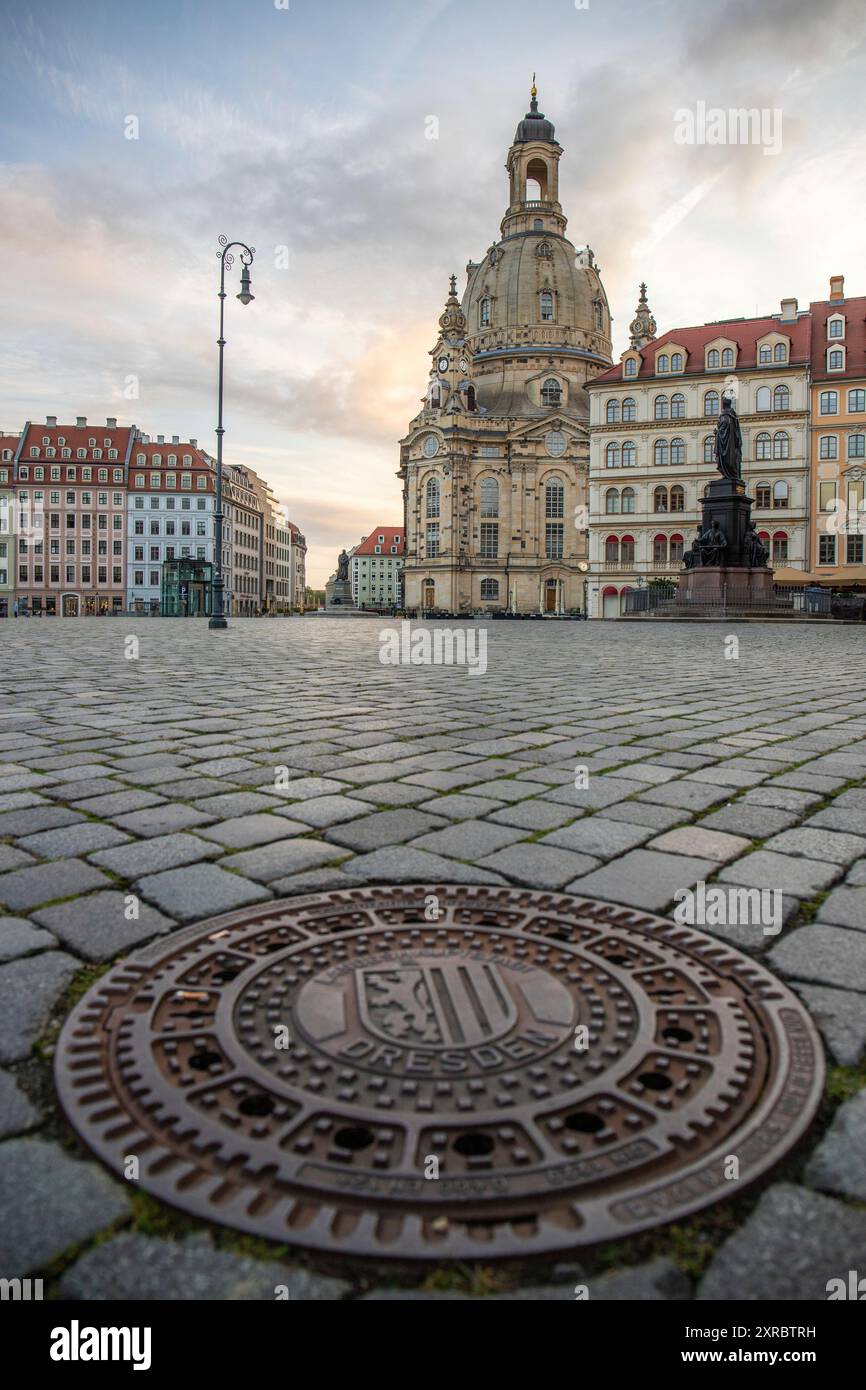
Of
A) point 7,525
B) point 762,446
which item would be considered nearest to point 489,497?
point 762,446

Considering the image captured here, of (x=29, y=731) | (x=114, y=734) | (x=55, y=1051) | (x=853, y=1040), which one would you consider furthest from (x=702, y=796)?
(x=29, y=731)

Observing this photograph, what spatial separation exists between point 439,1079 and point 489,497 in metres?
89.0

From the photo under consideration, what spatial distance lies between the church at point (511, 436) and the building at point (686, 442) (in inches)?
745

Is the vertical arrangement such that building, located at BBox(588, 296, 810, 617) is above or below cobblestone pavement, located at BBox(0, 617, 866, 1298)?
above

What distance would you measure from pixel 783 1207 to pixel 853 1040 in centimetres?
67

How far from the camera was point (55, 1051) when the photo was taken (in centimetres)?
200

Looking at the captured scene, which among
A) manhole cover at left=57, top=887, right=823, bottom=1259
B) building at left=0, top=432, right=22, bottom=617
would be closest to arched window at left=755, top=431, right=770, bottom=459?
manhole cover at left=57, top=887, right=823, bottom=1259

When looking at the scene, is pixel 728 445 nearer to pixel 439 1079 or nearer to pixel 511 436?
pixel 439 1079

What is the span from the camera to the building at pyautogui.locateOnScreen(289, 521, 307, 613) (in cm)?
16000

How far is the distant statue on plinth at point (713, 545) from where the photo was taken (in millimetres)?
33281

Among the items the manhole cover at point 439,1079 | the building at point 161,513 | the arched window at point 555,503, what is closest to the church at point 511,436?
the arched window at point 555,503

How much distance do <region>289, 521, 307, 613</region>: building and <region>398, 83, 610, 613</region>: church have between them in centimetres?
6612

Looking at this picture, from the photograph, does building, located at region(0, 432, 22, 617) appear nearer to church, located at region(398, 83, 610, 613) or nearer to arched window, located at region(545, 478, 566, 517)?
church, located at region(398, 83, 610, 613)
